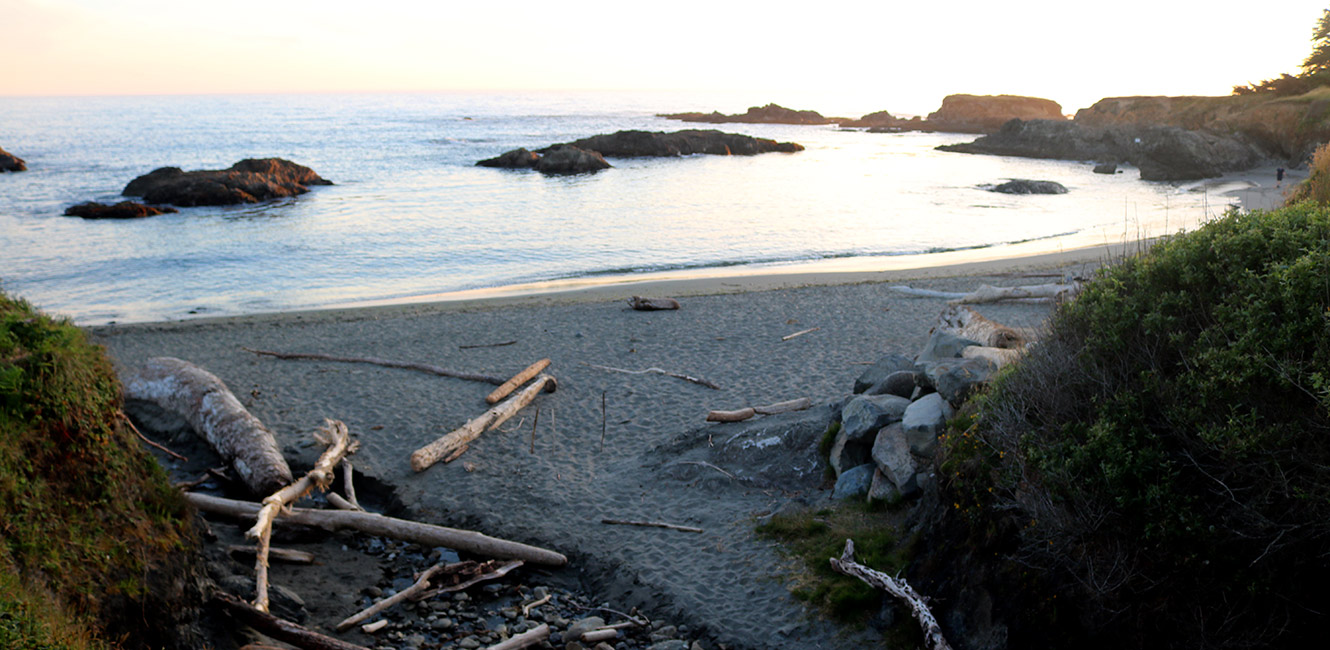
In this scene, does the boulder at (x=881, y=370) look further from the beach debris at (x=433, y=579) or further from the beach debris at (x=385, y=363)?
the beach debris at (x=385, y=363)

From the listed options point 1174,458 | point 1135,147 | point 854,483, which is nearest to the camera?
point 1174,458

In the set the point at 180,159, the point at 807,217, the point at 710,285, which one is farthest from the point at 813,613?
the point at 180,159

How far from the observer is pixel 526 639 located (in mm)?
5250

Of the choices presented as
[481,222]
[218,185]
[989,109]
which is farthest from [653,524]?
[989,109]

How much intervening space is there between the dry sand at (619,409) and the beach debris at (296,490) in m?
0.29

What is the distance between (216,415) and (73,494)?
4.74 metres

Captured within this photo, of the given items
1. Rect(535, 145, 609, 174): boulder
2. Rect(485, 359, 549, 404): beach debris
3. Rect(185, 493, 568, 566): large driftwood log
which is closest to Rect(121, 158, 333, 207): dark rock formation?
Rect(535, 145, 609, 174): boulder

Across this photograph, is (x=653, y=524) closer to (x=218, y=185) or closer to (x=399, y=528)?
(x=399, y=528)

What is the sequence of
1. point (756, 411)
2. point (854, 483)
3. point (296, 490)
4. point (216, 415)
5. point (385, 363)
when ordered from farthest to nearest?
point (385, 363) → point (756, 411) → point (216, 415) → point (296, 490) → point (854, 483)

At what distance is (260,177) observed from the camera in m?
36.0

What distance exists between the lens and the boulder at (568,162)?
48969 mm

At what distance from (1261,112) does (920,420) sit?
58513mm

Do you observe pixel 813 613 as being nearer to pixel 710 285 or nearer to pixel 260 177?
pixel 710 285

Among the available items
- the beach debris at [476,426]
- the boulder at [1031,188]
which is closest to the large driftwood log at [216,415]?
the beach debris at [476,426]
